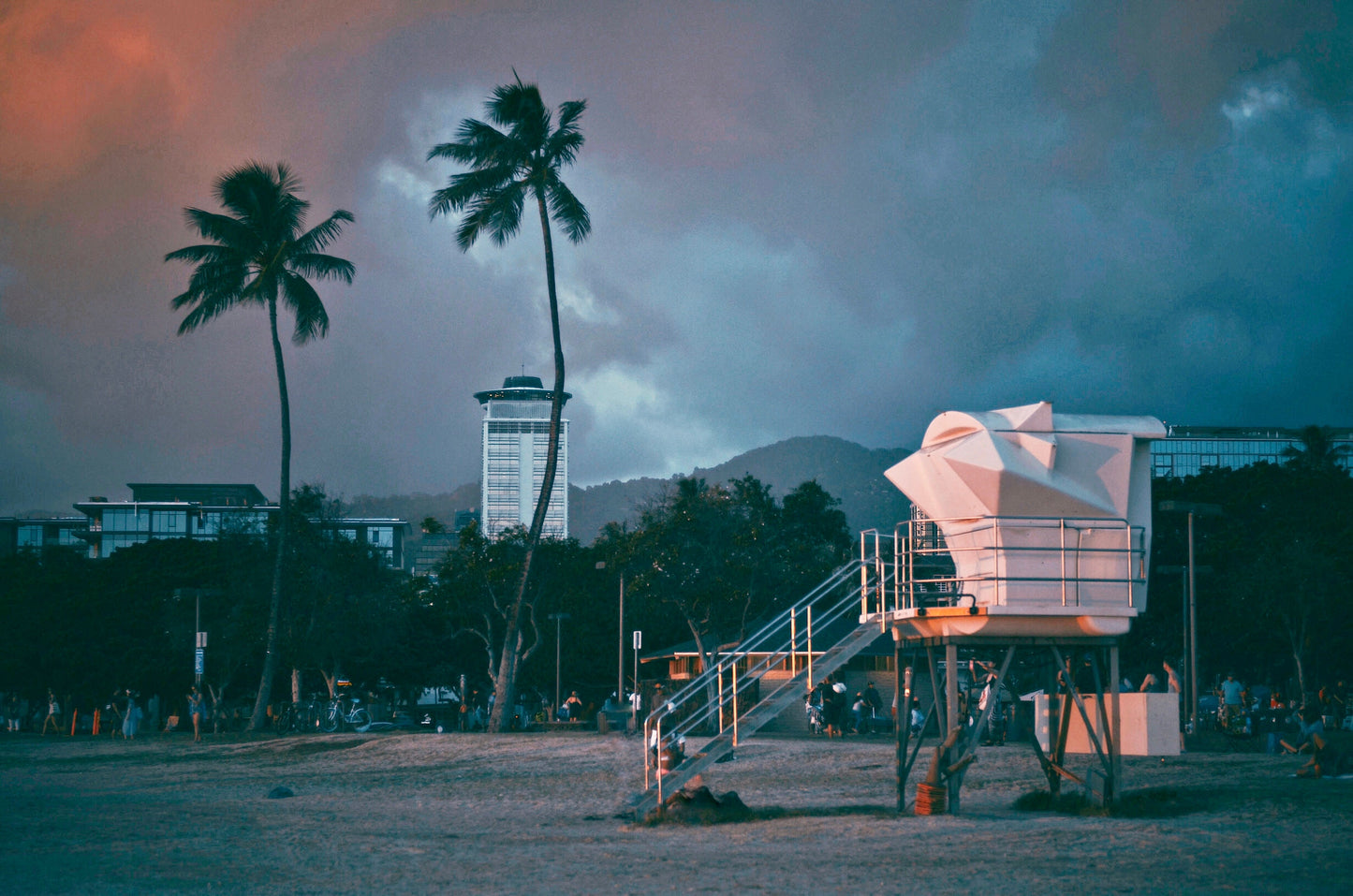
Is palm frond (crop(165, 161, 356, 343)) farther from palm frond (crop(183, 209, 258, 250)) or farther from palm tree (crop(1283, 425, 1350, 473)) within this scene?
palm tree (crop(1283, 425, 1350, 473))

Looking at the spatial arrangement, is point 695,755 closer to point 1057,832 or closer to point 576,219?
point 1057,832

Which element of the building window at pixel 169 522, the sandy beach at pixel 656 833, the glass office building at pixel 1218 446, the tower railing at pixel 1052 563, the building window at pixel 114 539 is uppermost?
the glass office building at pixel 1218 446

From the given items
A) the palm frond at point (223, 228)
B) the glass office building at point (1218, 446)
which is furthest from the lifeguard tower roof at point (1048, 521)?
the glass office building at point (1218, 446)

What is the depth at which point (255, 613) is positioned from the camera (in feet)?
174

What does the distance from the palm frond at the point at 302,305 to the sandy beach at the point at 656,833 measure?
18.7 meters

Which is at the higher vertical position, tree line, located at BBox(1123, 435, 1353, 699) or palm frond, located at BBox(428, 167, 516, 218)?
palm frond, located at BBox(428, 167, 516, 218)

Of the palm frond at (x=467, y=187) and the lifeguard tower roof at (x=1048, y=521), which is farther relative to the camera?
the palm frond at (x=467, y=187)

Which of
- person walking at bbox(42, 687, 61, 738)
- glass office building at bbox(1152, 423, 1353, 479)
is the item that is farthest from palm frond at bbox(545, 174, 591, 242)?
glass office building at bbox(1152, 423, 1353, 479)

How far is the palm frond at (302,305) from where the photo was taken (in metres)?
43.0

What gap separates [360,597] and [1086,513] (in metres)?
40.5

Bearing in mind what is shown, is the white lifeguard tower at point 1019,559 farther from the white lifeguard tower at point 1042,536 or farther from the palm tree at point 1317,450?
the palm tree at point 1317,450

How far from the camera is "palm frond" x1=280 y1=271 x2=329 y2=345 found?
141 feet

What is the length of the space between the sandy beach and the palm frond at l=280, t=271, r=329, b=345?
18710 mm

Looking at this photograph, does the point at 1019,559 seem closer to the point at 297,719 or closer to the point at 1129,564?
the point at 1129,564
